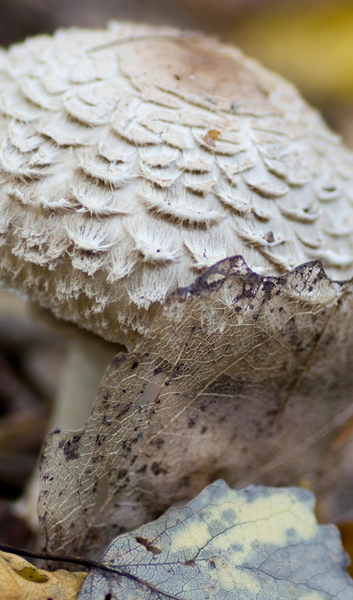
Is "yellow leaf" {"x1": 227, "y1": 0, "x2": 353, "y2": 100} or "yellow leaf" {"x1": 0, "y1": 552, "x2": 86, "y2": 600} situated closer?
"yellow leaf" {"x1": 0, "y1": 552, "x2": 86, "y2": 600}

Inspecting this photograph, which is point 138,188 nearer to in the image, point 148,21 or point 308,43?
point 308,43

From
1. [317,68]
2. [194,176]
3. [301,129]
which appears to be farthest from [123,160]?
[317,68]

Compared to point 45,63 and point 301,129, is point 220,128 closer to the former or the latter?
point 301,129

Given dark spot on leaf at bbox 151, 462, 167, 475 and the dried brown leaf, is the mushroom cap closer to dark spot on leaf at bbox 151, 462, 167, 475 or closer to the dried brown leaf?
the dried brown leaf

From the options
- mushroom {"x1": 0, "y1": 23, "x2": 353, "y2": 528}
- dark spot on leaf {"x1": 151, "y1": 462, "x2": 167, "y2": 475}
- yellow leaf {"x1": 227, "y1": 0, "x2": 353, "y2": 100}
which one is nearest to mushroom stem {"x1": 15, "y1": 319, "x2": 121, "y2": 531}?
mushroom {"x1": 0, "y1": 23, "x2": 353, "y2": 528}

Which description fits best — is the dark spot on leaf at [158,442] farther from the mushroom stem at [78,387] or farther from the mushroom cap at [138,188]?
the mushroom stem at [78,387]

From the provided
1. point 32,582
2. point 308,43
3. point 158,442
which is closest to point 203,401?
point 158,442

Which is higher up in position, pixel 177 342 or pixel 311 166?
pixel 311 166
